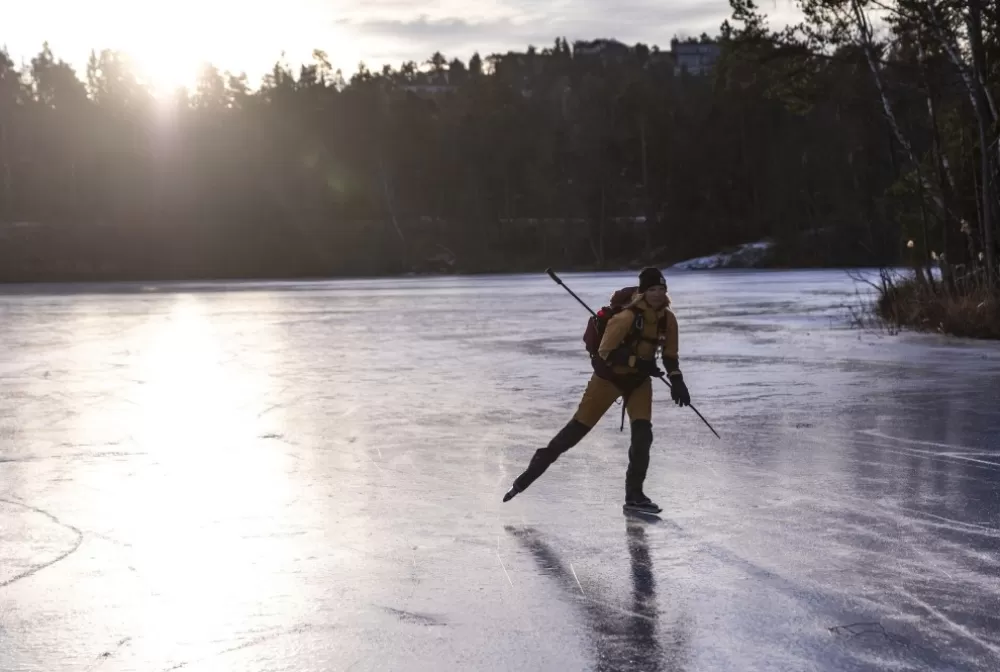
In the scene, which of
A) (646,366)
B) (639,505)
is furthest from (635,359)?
Result: (639,505)

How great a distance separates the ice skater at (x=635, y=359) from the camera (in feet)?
24.9

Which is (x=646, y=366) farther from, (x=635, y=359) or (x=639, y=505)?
(x=639, y=505)

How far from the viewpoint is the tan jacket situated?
297 inches

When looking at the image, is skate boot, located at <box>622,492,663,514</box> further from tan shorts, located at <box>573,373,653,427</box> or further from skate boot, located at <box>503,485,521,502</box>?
skate boot, located at <box>503,485,521,502</box>

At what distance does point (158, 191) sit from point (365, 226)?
19.6 m

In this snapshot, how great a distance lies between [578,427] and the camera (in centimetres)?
793

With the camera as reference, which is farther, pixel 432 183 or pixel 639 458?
pixel 432 183

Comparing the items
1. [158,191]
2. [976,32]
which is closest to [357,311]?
[976,32]

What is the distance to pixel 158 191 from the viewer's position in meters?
107

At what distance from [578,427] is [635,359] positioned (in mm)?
614

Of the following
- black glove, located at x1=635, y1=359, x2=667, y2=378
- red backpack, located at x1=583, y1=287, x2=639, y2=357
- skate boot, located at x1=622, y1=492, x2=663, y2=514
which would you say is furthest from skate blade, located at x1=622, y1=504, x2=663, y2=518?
red backpack, located at x1=583, y1=287, x2=639, y2=357

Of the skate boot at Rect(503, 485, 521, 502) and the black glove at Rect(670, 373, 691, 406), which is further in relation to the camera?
the skate boot at Rect(503, 485, 521, 502)

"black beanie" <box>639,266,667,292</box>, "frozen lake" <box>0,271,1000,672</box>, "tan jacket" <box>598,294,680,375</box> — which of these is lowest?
"frozen lake" <box>0,271,1000,672</box>

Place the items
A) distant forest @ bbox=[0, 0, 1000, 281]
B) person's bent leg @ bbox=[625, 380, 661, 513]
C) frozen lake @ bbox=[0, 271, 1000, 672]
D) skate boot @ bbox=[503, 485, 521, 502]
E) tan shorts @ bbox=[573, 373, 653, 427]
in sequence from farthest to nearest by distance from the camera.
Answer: distant forest @ bbox=[0, 0, 1000, 281] → skate boot @ bbox=[503, 485, 521, 502] → tan shorts @ bbox=[573, 373, 653, 427] → person's bent leg @ bbox=[625, 380, 661, 513] → frozen lake @ bbox=[0, 271, 1000, 672]
